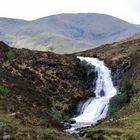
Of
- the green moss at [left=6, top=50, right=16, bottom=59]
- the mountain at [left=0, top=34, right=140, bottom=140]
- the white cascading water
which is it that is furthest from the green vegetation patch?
the green moss at [left=6, top=50, right=16, bottom=59]

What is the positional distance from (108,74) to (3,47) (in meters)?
25.6

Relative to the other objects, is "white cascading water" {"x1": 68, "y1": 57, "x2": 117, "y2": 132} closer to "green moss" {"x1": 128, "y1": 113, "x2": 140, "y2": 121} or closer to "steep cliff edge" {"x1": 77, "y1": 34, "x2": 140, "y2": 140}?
"steep cliff edge" {"x1": 77, "y1": 34, "x2": 140, "y2": 140}

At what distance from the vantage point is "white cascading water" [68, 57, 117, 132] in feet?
277

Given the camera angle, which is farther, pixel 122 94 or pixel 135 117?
pixel 122 94

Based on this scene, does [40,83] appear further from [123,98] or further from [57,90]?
[123,98]

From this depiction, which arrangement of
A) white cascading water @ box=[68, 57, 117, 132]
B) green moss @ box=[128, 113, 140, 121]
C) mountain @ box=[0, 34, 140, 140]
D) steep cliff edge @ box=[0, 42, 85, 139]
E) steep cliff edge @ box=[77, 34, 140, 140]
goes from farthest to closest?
white cascading water @ box=[68, 57, 117, 132] → steep cliff edge @ box=[0, 42, 85, 139] → green moss @ box=[128, 113, 140, 121] → steep cliff edge @ box=[77, 34, 140, 140] → mountain @ box=[0, 34, 140, 140]

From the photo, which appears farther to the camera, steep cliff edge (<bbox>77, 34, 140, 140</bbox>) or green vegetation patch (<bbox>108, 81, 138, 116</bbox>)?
green vegetation patch (<bbox>108, 81, 138, 116</bbox>)

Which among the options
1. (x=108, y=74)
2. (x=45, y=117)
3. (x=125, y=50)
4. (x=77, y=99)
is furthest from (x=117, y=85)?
(x=45, y=117)

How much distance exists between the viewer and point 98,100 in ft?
310

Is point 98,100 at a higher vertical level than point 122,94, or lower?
lower

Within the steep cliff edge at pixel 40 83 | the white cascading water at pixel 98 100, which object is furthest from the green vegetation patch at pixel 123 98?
the steep cliff edge at pixel 40 83

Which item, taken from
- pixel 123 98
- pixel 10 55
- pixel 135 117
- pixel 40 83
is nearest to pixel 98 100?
pixel 123 98

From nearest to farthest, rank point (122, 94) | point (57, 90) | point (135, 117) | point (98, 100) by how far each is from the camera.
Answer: point (135, 117)
point (122, 94)
point (98, 100)
point (57, 90)

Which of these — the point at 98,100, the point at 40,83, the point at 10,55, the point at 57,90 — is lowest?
the point at 98,100
